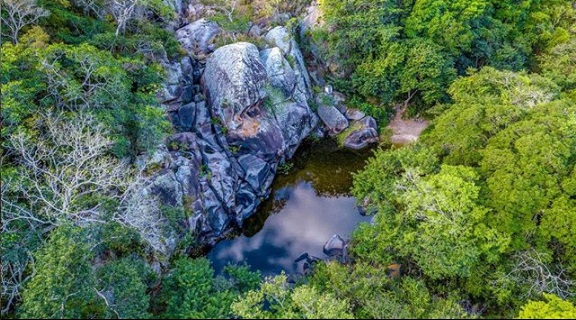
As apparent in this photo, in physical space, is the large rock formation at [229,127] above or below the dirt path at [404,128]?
above

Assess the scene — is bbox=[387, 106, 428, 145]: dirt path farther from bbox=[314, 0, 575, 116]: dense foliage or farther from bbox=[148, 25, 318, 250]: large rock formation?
bbox=[148, 25, 318, 250]: large rock formation

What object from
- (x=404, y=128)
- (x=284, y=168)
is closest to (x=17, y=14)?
(x=284, y=168)

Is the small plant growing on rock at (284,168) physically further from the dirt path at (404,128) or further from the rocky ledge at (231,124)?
the dirt path at (404,128)

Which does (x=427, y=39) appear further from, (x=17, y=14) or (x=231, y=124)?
(x=17, y=14)

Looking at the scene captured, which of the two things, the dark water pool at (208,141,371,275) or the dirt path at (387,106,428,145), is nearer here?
the dark water pool at (208,141,371,275)

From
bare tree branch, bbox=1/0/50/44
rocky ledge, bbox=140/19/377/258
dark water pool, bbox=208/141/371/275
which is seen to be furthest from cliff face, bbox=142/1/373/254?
bare tree branch, bbox=1/0/50/44

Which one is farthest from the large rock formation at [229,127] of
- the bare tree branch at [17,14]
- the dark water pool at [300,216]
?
the bare tree branch at [17,14]
